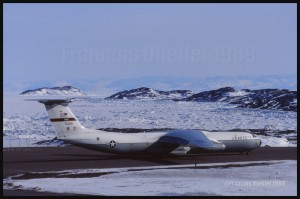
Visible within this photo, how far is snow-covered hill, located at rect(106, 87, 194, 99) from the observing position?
125312 mm

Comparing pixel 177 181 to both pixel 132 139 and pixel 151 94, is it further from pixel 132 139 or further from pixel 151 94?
pixel 151 94

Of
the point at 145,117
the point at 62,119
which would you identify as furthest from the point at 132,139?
the point at 145,117

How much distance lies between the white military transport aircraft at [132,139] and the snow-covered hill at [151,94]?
66827 millimetres

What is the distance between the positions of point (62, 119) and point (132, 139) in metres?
6.21

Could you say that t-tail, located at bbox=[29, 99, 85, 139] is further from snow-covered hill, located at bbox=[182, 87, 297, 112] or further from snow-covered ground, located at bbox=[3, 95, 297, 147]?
snow-covered hill, located at bbox=[182, 87, 297, 112]

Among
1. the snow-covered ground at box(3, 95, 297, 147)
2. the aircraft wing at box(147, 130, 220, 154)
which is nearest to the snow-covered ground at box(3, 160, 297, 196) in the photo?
the aircraft wing at box(147, 130, 220, 154)

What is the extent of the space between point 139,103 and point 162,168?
79225 millimetres

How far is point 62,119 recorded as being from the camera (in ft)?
166

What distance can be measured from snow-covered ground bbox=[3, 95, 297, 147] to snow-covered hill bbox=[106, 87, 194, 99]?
171 centimetres

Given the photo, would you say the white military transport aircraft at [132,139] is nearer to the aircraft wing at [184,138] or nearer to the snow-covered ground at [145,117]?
the aircraft wing at [184,138]

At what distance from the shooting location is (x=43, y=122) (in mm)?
103000

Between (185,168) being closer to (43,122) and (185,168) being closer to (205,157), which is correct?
(205,157)

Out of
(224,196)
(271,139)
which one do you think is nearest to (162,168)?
(224,196)

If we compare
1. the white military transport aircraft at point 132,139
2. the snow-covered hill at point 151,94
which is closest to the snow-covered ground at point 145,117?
the snow-covered hill at point 151,94
